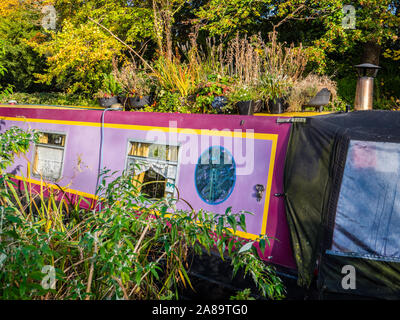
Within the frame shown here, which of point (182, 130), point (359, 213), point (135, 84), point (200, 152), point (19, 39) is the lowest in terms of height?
point (359, 213)

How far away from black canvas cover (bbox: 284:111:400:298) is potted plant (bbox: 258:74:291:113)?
1180 mm

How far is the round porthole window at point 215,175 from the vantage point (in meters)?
3.39

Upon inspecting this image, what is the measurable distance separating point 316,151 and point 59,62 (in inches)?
352

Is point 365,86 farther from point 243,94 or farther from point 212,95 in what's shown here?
point 212,95

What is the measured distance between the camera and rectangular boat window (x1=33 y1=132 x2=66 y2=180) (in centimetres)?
486

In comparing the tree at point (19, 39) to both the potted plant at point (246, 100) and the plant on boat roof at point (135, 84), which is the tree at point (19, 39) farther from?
the potted plant at point (246, 100)

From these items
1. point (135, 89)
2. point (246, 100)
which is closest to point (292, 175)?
point (246, 100)

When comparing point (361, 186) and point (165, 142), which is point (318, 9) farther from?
point (361, 186)

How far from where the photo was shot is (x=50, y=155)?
5008mm

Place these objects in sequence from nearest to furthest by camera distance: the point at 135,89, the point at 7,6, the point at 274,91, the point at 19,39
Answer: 1. the point at 274,91
2. the point at 135,89
3. the point at 19,39
4. the point at 7,6

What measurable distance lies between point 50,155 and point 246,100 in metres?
2.96

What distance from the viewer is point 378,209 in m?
2.56

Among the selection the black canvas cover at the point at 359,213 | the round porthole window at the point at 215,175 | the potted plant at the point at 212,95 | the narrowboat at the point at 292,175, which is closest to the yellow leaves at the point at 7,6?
the narrowboat at the point at 292,175

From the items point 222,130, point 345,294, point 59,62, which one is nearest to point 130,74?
point 222,130
